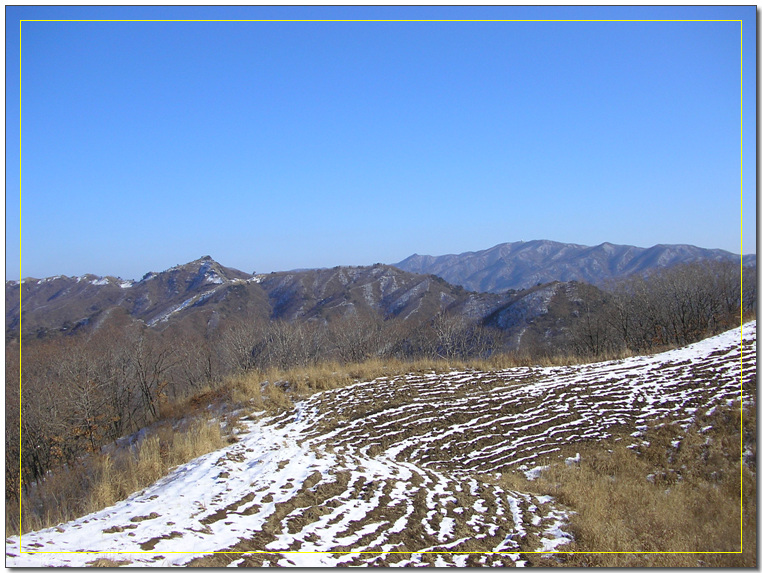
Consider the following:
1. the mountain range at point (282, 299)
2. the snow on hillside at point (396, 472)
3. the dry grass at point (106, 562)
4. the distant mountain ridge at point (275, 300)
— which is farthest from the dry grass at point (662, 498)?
the mountain range at point (282, 299)

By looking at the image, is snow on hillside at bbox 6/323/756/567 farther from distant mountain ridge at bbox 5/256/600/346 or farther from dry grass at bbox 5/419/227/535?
distant mountain ridge at bbox 5/256/600/346

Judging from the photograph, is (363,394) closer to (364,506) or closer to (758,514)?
(364,506)

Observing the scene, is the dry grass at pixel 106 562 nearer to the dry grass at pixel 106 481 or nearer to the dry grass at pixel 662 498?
the dry grass at pixel 106 481

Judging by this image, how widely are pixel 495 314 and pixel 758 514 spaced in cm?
10475

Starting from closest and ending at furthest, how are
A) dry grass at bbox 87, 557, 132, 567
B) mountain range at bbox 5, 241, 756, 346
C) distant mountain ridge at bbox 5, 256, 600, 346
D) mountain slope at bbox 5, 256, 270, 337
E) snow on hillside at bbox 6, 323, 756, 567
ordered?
dry grass at bbox 87, 557, 132, 567, snow on hillside at bbox 6, 323, 756, 567, distant mountain ridge at bbox 5, 256, 600, 346, mountain range at bbox 5, 241, 756, 346, mountain slope at bbox 5, 256, 270, 337

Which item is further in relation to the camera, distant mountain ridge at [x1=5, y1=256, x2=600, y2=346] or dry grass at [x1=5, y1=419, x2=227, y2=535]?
distant mountain ridge at [x1=5, y1=256, x2=600, y2=346]

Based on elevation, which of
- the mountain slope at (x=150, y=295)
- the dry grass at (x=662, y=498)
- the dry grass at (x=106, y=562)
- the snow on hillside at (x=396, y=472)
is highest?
the mountain slope at (x=150, y=295)

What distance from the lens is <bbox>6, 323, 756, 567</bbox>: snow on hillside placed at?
18.6ft

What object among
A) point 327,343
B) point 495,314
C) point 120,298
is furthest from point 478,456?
point 120,298

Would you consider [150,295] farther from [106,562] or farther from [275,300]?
[106,562]

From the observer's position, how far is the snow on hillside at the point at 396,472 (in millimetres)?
5680

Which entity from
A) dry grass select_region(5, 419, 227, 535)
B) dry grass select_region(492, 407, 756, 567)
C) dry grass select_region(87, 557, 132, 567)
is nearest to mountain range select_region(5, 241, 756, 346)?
dry grass select_region(492, 407, 756, 567)

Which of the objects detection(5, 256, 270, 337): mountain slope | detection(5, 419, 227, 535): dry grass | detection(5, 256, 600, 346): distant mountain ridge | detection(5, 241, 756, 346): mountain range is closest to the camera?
detection(5, 419, 227, 535): dry grass

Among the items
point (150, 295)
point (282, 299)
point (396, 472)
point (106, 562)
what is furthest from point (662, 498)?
point (150, 295)
